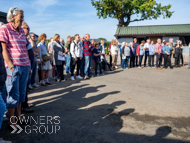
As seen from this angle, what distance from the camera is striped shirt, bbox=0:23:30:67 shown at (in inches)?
113

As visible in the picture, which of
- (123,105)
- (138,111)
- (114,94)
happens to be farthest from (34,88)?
(138,111)

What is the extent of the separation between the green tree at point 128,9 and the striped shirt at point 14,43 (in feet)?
103

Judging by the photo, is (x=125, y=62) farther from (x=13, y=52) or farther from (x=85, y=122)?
(x=13, y=52)

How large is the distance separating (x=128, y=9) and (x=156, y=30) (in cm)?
1101

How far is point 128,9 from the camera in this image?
111 feet

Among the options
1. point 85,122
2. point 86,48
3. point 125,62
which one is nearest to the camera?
point 85,122

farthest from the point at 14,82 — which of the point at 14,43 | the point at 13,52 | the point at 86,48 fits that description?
the point at 86,48

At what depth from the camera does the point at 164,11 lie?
33281 millimetres

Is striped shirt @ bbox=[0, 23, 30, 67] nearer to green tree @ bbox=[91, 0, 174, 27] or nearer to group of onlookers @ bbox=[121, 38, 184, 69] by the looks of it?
group of onlookers @ bbox=[121, 38, 184, 69]

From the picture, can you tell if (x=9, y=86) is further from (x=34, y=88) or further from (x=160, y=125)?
(x=34, y=88)

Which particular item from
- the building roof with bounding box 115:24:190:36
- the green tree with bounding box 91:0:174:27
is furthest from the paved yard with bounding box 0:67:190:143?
the green tree with bounding box 91:0:174:27

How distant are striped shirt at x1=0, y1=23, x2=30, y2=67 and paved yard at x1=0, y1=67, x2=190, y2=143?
132 centimetres

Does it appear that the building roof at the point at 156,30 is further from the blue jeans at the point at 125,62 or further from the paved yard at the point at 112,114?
the paved yard at the point at 112,114

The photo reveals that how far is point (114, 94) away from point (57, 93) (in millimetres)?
1941
